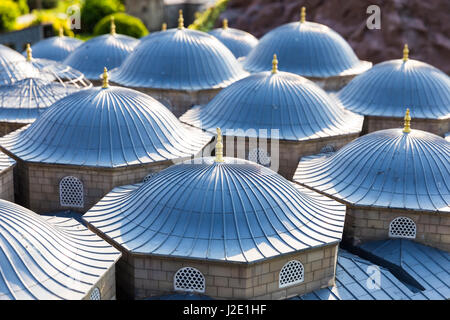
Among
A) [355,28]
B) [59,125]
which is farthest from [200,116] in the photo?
[355,28]

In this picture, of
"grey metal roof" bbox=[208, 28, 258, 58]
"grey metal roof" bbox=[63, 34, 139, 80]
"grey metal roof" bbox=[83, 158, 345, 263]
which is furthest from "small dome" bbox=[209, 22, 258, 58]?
"grey metal roof" bbox=[83, 158, 345, 263]

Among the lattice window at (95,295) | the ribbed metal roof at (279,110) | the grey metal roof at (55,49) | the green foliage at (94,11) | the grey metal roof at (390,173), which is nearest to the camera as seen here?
the lattice window at (95,295)

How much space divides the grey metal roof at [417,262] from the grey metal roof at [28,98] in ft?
49.3

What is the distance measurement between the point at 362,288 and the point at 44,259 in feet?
29.6

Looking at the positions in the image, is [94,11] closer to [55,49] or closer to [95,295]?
[55,49]

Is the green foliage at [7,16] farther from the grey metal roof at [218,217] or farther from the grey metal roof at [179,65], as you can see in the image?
the grey metal roof at [218,217]

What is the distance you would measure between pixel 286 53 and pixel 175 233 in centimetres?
1856

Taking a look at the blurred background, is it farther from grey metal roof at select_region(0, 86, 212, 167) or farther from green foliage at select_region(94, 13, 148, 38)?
grey metal roof at select_region(0, 86, 212, 167)

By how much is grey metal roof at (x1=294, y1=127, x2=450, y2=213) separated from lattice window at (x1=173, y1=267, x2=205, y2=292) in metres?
6.32

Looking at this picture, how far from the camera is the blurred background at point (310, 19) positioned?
4669 centimetres

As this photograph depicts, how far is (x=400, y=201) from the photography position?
64.6ft

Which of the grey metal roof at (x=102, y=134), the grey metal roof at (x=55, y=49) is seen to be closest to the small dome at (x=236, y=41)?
the grey metal roof at (x=55, y=49)

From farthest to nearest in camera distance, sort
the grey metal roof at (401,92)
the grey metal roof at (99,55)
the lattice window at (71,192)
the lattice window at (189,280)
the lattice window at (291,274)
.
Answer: the grey metal roof at (99,55) → the grey metal roof at (401,92) → the lattice window at (71,192) → the lattice window at (291,274) → the lattice window at (189,280)

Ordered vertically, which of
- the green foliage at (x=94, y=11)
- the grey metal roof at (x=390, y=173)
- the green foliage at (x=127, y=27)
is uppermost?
the green foliage at (x=94, y=11)
